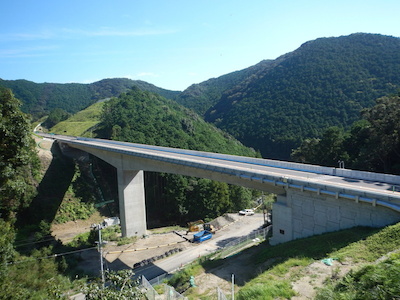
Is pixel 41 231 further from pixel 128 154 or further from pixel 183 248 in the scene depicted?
pixel 183 248

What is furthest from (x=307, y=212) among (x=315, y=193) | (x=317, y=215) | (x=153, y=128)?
(x=153, y=128)

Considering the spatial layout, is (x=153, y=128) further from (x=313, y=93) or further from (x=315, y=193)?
(x=313, y=93)

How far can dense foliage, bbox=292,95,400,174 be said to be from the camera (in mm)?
30188

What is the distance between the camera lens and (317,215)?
733 inches

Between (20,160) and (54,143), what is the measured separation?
1815 inches

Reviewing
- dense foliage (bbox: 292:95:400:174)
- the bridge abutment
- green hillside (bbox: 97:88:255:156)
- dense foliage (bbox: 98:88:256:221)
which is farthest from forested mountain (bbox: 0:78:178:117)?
the bridge abutment

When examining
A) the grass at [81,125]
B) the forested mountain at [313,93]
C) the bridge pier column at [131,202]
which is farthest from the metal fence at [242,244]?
the forested mountain at [313,93]

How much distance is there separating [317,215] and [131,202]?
26.6 meters

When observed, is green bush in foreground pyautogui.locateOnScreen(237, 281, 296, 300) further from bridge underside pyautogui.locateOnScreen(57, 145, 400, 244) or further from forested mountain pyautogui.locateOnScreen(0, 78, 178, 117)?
forested mountain pyautogui.locateOnScreen(0, 78, 178, 117)

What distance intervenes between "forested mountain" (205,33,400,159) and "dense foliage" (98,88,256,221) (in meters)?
23.8

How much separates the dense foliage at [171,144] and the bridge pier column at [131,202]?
10.2m

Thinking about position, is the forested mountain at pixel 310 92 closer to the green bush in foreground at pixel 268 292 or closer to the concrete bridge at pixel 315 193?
the concrete bridge at pixel 315 193

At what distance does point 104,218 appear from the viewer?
46.0 metres

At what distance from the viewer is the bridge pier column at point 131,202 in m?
38.5
